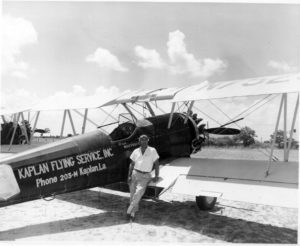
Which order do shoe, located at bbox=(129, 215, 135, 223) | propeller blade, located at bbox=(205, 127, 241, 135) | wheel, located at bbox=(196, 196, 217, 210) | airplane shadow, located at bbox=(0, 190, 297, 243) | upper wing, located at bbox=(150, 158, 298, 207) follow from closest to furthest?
1. upper wing, located at bbox=(150, 158, 298, 207)
2. airplane shadow, located at bbox=(0, 190, 297, 243)
3. shoe, located at bbox=(129, 215, 135, 223)
4. wheel, located at bbox=(196, 196, 217, 210)
5. propeller blade, located at bbox=(205, 127, 241, 135)

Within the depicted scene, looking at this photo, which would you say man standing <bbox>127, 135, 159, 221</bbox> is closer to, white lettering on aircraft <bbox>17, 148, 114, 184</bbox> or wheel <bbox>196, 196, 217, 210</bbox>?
white lettering on aircraft <bbox>17, 148, 114, 184</bbox>

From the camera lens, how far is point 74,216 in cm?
528

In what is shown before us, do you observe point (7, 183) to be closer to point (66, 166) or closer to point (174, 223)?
point (66, 166)

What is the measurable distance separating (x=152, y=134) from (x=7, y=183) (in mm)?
Answer: 2704

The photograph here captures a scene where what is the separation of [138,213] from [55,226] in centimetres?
145

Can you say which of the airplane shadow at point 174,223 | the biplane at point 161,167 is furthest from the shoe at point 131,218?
the biplane at point 161,167

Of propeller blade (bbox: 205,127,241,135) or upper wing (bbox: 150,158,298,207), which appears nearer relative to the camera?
upper wing (bbox: 150,158,298,207)

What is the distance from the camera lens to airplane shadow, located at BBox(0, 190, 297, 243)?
14.6ft

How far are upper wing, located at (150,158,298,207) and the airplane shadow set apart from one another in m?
0.57

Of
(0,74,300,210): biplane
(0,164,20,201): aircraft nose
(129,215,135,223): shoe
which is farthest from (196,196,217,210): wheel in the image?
(0,164,20,201): aircraft nose

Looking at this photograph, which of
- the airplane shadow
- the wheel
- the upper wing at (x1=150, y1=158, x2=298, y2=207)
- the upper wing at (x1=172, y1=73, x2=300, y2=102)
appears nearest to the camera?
the upper wing at (x1=150, y1=158, x2=298, y2=207)

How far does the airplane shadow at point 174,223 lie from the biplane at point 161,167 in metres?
0.42

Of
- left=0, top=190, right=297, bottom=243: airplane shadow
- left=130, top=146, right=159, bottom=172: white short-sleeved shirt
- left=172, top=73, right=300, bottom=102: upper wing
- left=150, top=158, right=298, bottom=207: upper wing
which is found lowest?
left=0, top=190, right=297, bottom=243: airplane shadow

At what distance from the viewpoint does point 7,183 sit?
4523 millimetres
